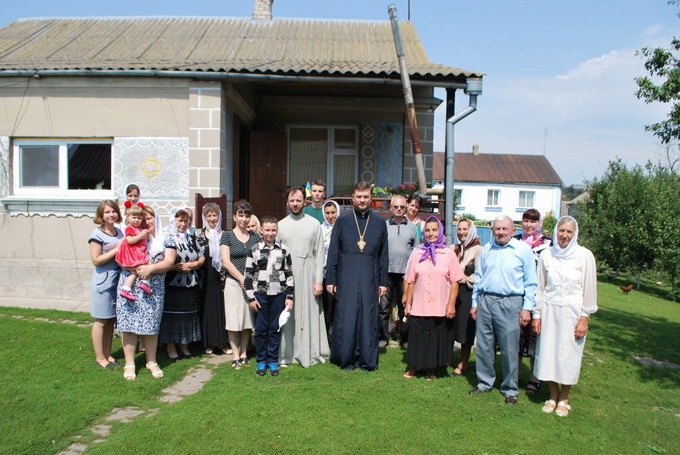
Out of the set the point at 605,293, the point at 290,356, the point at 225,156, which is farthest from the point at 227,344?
the point at 605,293

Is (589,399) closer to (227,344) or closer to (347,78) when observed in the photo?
(227,344)

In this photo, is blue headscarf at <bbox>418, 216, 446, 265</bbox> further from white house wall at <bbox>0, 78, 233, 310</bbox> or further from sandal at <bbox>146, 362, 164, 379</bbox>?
white house wall at <bbox>0, 78, 233, 310</bbox>

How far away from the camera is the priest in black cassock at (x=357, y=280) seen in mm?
A: 5969

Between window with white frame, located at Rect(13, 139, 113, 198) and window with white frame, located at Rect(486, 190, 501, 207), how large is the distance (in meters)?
40.0

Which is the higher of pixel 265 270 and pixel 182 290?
pixel 265 270

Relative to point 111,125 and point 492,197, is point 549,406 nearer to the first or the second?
Result: point 111,125

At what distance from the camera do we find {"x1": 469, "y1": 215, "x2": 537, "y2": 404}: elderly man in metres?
5.14

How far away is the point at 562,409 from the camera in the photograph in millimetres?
4902

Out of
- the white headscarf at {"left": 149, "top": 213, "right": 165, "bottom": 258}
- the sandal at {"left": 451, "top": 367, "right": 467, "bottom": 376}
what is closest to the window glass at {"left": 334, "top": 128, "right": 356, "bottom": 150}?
the white headscarf at {"left": 149, "top": 213, "right": 165, "bottom": 258}

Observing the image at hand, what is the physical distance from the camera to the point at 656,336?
10008 mm

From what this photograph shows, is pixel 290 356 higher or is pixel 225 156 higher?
pixel 225 156

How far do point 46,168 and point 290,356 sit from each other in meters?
5.73

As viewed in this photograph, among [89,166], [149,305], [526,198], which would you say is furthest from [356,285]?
[526,198]

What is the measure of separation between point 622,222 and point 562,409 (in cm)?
2264
